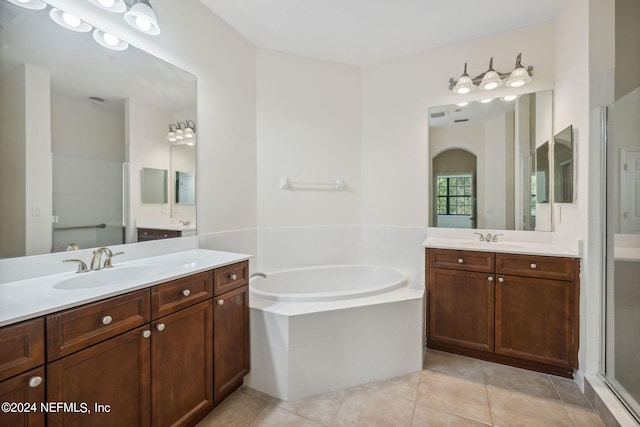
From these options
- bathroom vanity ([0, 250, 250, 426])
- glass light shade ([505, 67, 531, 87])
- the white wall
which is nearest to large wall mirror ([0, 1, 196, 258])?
bathroom vanity ([0, 250, 250, 426])

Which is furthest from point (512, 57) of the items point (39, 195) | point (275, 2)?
point (39, 195)

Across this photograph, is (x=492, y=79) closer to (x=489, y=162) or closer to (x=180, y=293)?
(x=489, y=162)

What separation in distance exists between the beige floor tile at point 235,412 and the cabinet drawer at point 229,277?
0.70 metres

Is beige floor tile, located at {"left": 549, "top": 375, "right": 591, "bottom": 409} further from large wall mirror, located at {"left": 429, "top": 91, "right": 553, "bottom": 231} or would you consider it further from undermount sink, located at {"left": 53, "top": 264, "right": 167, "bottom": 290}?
undermount sink, located at {"left": 53, "top": 264, "right": 167, "bottom": 290}

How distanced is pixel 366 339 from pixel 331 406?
0.45 m

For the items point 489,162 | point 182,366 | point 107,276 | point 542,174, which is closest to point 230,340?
point 182,366

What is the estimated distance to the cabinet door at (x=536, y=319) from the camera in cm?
190

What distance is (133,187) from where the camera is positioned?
5.61 feet

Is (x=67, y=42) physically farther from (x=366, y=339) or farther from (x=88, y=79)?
(x=366, y=339)

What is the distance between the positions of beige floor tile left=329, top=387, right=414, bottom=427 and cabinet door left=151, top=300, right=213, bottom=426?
74 cm

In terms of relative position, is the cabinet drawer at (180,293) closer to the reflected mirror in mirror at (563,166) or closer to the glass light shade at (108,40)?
the glass light shade at (108,40)

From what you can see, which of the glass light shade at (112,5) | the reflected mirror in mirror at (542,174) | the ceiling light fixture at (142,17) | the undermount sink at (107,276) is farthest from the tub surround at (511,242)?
the glass light shade at (112,5)

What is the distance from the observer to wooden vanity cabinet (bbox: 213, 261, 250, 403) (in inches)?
63.7

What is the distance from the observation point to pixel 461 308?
2.20m
